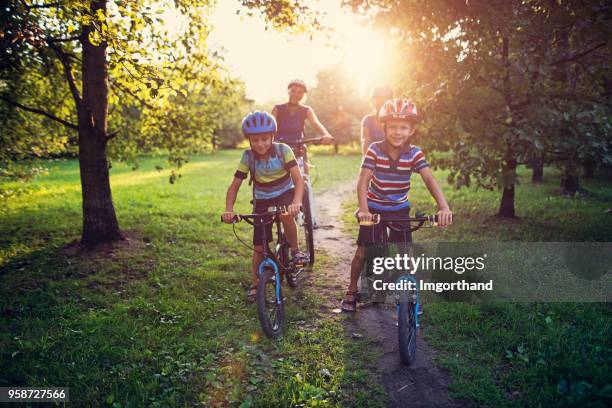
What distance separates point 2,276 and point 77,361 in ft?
11.0

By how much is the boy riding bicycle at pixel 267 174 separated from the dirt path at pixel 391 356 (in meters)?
1.15

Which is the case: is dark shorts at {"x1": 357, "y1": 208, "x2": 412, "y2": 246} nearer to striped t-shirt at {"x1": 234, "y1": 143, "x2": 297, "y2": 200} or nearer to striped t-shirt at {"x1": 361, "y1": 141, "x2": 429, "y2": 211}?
striped t-shirt at {"x1": 361, "y1": 141, "x2": 429, "y2": 211}

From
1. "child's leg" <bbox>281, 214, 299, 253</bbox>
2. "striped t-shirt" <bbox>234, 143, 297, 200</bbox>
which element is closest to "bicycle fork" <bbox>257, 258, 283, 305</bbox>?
"child's leg" <bbox>281, 214, 299, 253</bbox>

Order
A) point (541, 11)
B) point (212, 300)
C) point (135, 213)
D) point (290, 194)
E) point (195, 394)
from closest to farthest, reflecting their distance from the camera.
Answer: point (195, 394)
point (290, 194)
point (212, 300)
point (541, 11)
point (135, 213)

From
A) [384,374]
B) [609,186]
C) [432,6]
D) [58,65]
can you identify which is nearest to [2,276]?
[58,65]

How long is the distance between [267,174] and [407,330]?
252 cm

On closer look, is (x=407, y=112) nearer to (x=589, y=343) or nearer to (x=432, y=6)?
(x=589, y=343)

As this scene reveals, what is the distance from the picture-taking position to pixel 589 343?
13.0 feet

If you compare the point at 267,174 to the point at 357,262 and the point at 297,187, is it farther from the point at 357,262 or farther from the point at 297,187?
the point at 357,262

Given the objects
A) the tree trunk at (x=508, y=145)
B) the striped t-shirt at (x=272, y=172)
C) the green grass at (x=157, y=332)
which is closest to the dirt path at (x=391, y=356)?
the green grass at (x=157, y=332)

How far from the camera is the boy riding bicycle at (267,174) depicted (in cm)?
457

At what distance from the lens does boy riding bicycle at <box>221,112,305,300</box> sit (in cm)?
457

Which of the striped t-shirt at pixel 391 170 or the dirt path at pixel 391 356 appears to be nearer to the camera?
the dirt path at pixel 391 356

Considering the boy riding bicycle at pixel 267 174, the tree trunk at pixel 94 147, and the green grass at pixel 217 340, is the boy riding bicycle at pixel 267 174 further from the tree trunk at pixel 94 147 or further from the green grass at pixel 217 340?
the tree trunk at pixel 94 147
